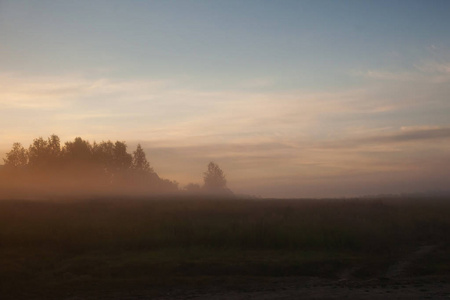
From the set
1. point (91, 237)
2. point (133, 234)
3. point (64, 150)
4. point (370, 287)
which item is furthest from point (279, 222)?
point (64, 150)

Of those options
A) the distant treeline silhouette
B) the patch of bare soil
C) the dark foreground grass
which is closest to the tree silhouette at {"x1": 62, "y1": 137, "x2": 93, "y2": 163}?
the distant treeline silhouette

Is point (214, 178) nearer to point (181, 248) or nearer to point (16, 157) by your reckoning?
point (16, 157)

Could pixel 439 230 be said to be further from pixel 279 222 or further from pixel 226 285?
pixel 226 285

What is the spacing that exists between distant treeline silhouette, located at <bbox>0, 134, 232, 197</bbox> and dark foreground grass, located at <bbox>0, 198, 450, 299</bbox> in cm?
5315

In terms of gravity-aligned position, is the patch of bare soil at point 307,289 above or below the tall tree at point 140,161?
below

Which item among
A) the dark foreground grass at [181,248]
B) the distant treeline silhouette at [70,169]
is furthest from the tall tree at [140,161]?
the dark foreground grass at [181,248]

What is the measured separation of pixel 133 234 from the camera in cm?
2834

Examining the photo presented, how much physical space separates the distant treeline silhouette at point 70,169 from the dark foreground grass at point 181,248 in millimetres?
53149

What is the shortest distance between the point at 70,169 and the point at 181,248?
74.9 m

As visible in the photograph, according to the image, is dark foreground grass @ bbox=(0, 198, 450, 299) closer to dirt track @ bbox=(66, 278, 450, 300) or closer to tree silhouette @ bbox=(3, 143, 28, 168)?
dirt track @ bbox=(66, 278, 450, 300)

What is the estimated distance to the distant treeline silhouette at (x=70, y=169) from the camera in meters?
88.8

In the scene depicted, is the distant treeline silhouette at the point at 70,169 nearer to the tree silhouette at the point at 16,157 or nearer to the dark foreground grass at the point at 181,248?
the tree silhouette at the point at 16,157

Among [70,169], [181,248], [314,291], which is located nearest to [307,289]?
[314,291]

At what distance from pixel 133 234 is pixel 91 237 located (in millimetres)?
2424
